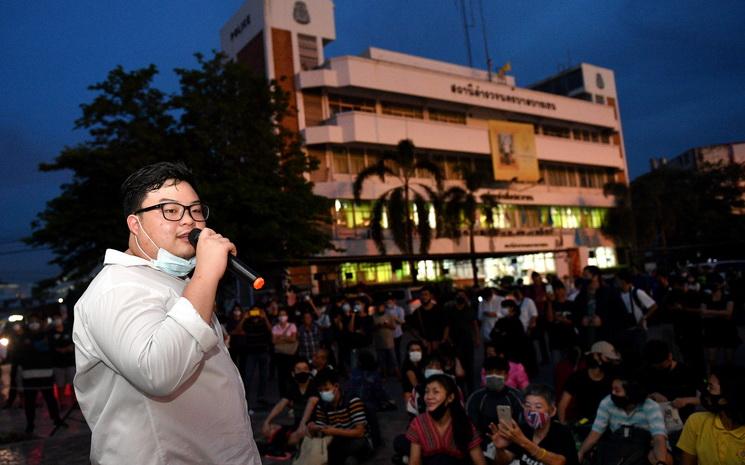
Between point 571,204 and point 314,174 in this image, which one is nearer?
point 314,174

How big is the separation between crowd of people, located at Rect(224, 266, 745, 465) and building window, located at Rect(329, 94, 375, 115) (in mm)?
23808

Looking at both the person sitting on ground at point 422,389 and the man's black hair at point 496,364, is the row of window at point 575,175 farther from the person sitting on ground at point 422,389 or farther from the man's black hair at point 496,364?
the man's black hair at point 496,364

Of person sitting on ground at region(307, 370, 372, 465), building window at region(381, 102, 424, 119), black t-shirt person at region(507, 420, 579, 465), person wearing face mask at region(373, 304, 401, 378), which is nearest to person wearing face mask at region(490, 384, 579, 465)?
black t-shirt person at region(507, 420, 579, 465)

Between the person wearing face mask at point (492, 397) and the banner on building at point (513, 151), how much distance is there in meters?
34.8

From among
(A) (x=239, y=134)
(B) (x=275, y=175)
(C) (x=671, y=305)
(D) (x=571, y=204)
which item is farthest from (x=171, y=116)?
(D) (x=571, y=204)

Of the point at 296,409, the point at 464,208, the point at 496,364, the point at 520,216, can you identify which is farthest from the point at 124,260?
the point at 520,216

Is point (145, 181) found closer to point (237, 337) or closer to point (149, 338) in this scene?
point (149, 338)

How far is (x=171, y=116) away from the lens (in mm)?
21922

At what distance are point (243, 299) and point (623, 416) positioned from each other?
2960 centimetres

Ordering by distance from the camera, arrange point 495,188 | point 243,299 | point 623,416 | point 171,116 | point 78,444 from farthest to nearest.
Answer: point 495,188, point 243,299, point 171,116, point 78,444, point 623,416

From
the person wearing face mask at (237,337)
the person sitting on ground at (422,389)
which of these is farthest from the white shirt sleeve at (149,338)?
the person wearing face mask at (237,337)

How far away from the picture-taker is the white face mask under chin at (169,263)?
1962 mm

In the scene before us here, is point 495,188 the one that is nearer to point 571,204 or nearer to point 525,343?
point 571,204

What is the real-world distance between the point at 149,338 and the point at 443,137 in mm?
38047
